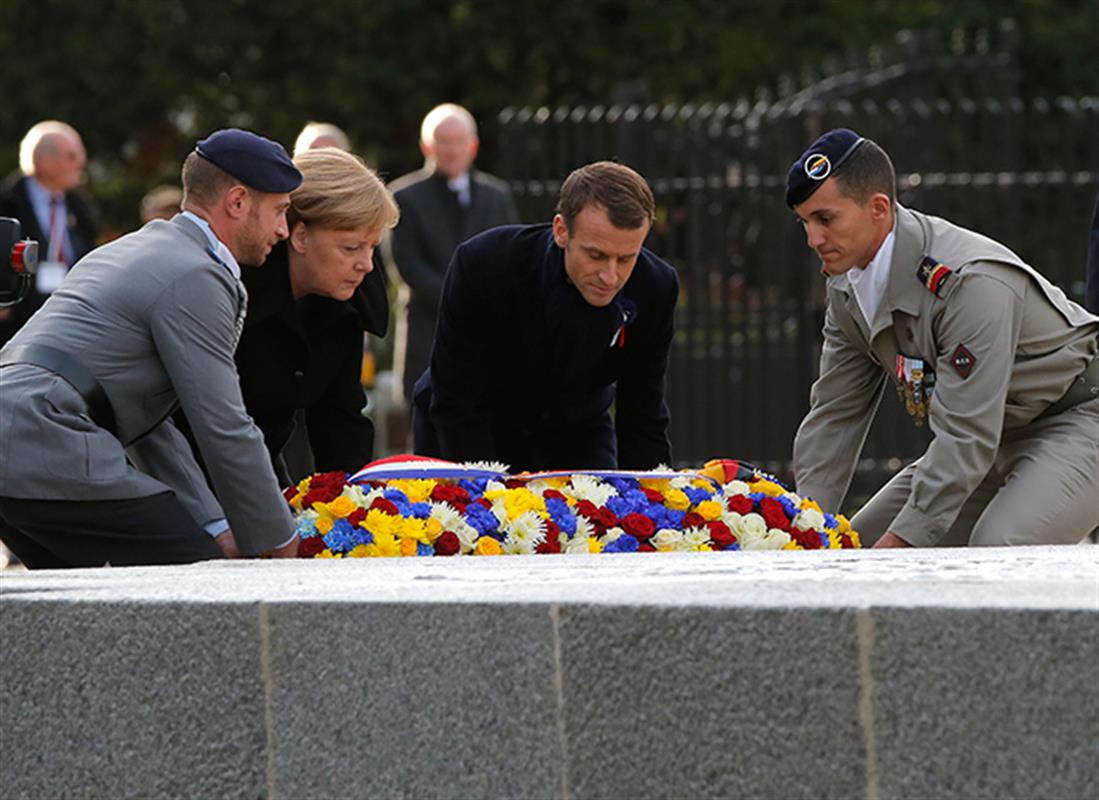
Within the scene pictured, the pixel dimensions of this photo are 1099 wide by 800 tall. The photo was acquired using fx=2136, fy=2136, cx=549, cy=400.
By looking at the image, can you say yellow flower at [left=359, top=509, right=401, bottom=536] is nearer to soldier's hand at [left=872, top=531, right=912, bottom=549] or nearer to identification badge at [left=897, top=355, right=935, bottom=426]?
soldier's hand at [left=872, top=531, right=912, bottom=549]

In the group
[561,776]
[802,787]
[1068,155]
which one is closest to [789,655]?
[802,787]

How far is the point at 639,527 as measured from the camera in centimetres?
538

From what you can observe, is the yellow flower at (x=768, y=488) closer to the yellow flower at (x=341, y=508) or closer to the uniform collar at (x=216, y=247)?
the yellow flower at (x=341, y=508)

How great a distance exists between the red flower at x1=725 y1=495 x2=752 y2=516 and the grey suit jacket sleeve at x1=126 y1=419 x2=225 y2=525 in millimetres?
1316

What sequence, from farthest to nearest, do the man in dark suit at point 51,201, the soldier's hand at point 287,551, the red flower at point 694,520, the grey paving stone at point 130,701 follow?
the man in dark suit at point 51,201
the red flower at point 694,520
the soldier's hand at point 287,551
the grey paving stone at point 130,701

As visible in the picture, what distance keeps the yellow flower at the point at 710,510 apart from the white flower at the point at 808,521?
201mm

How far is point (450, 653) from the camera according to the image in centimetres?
380

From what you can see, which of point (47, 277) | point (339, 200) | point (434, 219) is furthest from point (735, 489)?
point (47, 277)

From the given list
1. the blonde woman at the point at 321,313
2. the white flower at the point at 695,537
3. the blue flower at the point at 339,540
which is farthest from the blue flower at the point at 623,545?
the blonde woman at the point at 321,313

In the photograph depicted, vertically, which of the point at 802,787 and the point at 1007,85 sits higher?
the point at 1007,85

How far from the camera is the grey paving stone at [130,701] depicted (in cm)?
398

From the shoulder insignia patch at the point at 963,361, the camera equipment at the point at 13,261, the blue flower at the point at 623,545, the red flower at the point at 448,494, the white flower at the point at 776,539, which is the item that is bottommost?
the white flower at the point at 776,539

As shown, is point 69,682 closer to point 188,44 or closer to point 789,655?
point 789,655

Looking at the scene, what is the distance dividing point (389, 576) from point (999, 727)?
4.30ft
